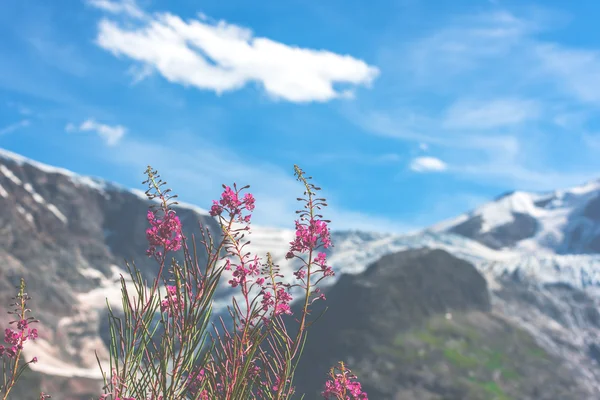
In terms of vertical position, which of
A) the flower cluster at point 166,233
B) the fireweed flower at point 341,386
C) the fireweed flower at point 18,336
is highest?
the flower cluster at point 166,233

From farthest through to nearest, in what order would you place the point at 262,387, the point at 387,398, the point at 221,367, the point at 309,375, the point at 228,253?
the point at 309,375
the point at 387,398
the point at 262,387
the point at 221,367
the point at 228,253

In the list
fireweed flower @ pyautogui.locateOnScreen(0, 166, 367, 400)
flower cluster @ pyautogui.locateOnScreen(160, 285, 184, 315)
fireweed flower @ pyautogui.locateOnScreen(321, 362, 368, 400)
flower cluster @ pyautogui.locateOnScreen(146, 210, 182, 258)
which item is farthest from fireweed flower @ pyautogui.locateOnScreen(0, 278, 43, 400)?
Answer: fireweed flower @ pyautogui.locateOnScreen(321, 362, 368, 400)

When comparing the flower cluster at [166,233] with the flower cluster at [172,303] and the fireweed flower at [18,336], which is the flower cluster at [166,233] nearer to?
the flower cluster at [172,303]

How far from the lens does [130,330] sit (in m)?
6.50

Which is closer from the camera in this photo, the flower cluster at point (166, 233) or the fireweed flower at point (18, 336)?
the flower cluster at point (166, 233)

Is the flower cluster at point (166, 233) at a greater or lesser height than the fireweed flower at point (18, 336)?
greater

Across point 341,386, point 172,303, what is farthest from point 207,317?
point 341,386

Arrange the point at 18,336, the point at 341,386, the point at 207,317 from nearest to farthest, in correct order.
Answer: the point at 207,317 < the point at 341,386 < the point at 18,336

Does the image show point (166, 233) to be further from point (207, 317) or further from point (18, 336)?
point (18, 336)

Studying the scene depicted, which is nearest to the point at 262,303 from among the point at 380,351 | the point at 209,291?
the point at 209,291

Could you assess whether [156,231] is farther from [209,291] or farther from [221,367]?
[221,367]

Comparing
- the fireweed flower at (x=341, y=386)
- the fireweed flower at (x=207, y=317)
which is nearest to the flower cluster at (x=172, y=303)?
the fireweed flower at (x=207, y=317)

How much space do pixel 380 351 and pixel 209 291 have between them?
20075cm

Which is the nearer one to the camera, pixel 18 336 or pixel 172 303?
pixel 172 303
